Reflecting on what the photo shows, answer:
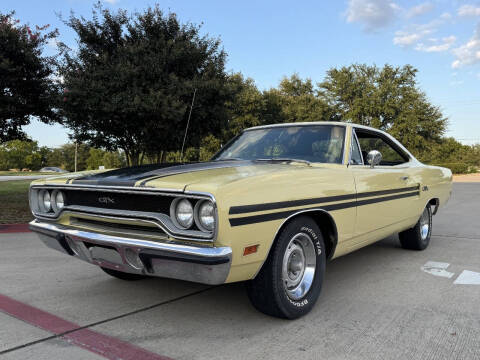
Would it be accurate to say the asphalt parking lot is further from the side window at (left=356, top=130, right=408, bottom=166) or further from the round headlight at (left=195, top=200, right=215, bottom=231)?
the side window at (left=356, top=130, right=408, bottom=166)

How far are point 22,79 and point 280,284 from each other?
8.71 m

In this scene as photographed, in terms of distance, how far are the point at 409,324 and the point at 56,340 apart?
2445 millimetres

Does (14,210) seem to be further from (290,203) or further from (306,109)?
(306,109)

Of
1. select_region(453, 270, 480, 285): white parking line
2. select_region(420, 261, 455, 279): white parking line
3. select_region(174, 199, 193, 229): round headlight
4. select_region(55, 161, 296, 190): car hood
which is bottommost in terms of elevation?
select_region(453, 270, 480, 285): white parking line

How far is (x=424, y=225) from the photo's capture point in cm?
536

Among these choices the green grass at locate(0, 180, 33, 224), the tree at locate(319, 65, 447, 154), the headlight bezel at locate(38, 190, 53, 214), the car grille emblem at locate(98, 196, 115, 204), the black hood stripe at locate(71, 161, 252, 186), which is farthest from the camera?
the tree at locate(319, 65, 447, 154)

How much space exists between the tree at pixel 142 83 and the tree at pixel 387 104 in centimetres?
2401

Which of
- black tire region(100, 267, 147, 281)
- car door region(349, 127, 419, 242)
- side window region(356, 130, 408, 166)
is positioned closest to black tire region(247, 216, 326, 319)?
car door region(349, 127, 419, 242)

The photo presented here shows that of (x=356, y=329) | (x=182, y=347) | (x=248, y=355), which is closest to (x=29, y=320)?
(x=182, y=347)

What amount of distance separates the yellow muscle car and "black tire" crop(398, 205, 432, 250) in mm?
1181

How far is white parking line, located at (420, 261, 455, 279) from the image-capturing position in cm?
421

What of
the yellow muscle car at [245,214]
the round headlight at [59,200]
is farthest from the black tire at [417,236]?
the round headlight at [59,200]

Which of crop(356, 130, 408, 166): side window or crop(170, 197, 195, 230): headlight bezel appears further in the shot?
crop(356, 130, 408, 166): side window

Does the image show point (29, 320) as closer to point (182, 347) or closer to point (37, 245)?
point (182, 347)
